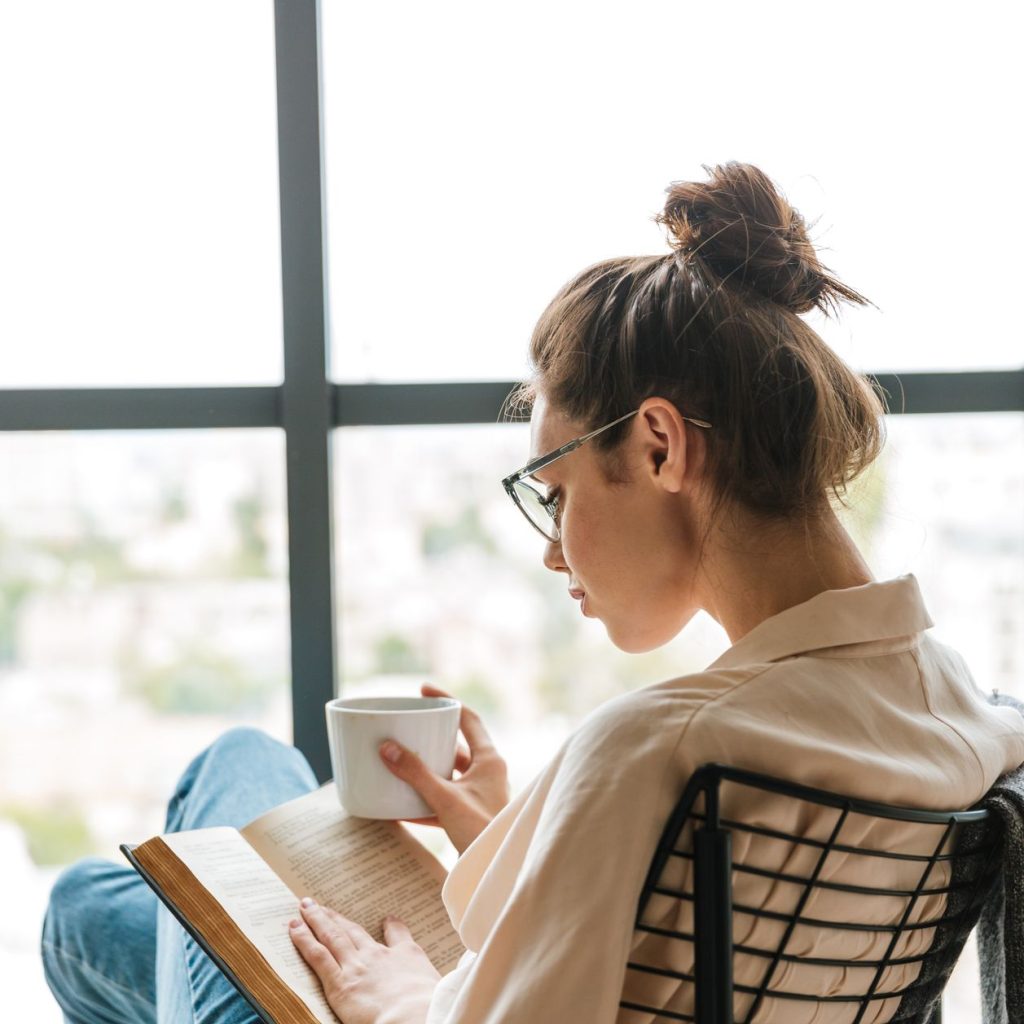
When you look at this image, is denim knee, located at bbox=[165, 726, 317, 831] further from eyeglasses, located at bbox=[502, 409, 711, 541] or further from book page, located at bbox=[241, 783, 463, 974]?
eyeglasses, located at bbox=[502, 409, 711, 541]

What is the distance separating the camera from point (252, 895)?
0.91m

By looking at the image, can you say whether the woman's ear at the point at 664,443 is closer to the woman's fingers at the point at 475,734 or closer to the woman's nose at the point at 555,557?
the woman's nose at the point at 555,557

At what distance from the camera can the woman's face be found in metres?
0.84

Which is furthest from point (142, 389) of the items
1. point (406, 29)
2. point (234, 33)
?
point (406, 29)

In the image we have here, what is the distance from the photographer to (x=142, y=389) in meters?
1.48

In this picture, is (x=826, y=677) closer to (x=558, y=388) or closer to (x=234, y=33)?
(x=558, y=388)

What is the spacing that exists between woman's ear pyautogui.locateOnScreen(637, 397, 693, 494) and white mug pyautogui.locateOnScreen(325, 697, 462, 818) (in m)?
0.35

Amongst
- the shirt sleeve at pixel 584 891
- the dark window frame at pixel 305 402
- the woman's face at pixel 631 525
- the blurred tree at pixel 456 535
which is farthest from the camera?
the blurred tree at pixel 456 535

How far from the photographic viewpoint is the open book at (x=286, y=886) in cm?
83

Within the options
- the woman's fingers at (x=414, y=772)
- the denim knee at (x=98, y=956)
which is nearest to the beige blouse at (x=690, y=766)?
the woman's fingers at (x=414, y=772)

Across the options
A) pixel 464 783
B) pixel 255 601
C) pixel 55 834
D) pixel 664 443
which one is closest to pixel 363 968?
pixel 464 783

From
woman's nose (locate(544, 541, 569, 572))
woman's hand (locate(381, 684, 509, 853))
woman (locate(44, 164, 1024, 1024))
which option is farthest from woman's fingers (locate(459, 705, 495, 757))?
woman's nose (locate(544, 541, 569, 572))

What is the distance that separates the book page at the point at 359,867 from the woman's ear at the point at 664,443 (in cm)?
47

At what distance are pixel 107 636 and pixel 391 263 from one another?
667mm
